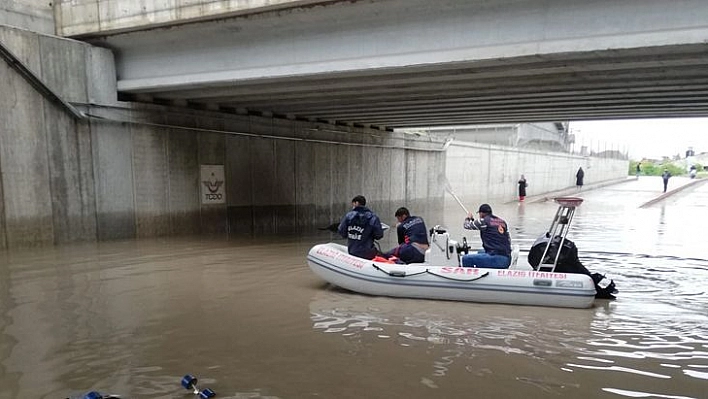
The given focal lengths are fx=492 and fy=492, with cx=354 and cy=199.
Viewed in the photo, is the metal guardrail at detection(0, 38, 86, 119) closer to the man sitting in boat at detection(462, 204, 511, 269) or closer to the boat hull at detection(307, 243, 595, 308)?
the boat hull at detection(307, 243, 595, 308)

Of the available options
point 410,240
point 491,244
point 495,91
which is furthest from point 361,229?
point 495,91

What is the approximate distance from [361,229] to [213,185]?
770cm

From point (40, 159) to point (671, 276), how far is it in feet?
40.5

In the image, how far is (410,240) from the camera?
752 cm

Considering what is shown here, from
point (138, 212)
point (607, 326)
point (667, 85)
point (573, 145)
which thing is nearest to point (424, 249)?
point (607, 326)

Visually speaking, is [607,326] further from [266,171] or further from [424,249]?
[266,171]

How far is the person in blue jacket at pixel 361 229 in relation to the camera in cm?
740

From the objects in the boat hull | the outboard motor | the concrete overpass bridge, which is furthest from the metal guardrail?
the outboard motor

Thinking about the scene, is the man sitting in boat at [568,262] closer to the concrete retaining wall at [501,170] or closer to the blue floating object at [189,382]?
the blue floating object at [189,382]

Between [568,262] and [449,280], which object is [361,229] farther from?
[568,262]

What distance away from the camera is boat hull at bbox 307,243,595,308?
6.39 metres

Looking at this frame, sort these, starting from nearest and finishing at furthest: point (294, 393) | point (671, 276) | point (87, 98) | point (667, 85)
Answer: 1. point (294, 393)
2. point (671, 276)
3. point (667, 85)
4. point (87, 98)

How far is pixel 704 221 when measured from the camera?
56.3ft

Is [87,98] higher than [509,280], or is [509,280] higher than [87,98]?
[87,98]
